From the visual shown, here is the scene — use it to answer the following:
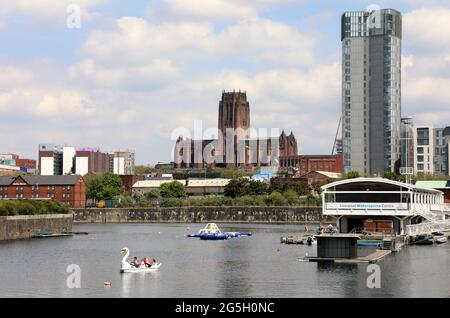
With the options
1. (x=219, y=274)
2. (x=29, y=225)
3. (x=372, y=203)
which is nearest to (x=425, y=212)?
(x=372, y=203)

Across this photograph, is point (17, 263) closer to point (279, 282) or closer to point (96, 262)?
point (96, 262)

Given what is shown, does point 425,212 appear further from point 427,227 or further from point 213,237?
point 213,237

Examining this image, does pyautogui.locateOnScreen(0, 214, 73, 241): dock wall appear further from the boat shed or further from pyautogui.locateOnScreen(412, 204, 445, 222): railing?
pyautogui.locateOnScreen(412, 204, 445, 222): railing

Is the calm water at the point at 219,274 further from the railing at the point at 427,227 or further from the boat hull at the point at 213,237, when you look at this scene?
the boat hull at the point at 213,237

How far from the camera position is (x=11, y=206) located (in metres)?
117

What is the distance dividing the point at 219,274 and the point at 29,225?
64.3 metres

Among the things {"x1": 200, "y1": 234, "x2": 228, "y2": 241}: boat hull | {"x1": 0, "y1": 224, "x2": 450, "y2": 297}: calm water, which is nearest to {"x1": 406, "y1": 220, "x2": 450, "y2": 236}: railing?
{"x1": 0, "y1": 224, "x2": 450, "y2": 297}: calm water

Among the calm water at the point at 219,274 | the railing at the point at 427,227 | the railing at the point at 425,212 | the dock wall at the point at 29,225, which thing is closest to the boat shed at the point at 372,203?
the railing at the point at 425,212

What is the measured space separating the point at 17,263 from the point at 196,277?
2159cm

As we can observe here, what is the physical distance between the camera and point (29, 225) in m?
125

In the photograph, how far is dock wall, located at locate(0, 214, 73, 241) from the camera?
11456 cm

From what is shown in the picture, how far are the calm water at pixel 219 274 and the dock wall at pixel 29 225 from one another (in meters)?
13.8

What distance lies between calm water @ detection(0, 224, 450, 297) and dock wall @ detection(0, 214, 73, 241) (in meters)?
13.8

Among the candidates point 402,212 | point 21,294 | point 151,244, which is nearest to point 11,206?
point 151,244
